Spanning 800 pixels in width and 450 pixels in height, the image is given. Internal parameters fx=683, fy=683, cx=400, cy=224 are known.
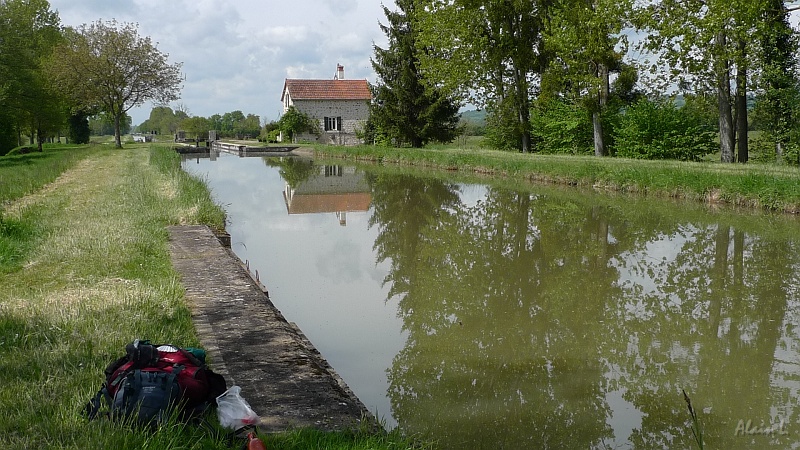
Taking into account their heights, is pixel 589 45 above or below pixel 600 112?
above

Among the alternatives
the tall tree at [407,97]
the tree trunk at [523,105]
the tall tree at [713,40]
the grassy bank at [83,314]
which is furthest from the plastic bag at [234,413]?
the tall tree at [407,97]

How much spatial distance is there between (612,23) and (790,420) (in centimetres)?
1740

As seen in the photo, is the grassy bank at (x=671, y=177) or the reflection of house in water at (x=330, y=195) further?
the reflection of house in water at (x=330, y=195)

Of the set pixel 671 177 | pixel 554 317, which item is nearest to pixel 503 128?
pixel 671 177

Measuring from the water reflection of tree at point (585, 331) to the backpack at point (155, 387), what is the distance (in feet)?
4.41

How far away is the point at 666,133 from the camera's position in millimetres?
20422

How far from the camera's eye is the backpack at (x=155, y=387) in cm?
282

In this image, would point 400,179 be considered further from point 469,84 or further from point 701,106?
point 701,106

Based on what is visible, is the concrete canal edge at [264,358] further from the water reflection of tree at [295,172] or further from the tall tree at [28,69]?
the tall tree at [28,69]

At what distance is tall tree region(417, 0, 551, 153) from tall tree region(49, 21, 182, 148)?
16280 millimetres

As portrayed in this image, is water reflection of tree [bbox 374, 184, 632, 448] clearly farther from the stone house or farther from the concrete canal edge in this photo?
the stone house

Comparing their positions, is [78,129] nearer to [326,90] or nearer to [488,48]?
[326,90]

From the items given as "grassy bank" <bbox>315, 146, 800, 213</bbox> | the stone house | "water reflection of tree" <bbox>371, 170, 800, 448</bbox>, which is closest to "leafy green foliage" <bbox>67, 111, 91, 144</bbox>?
the stone house

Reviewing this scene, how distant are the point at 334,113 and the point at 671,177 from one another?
1523 inches
